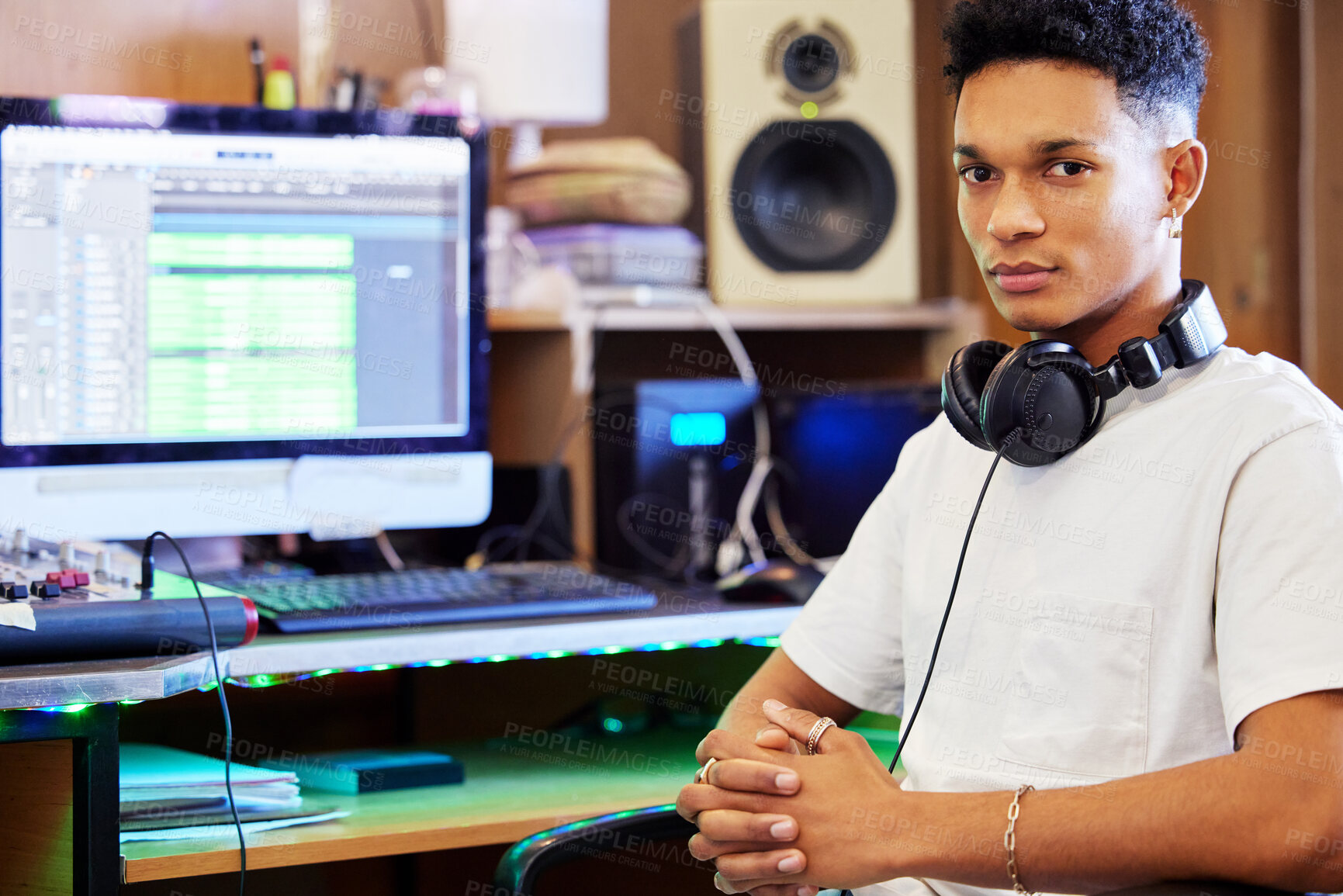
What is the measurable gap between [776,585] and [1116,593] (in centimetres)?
49

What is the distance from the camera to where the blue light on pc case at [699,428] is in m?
1.75

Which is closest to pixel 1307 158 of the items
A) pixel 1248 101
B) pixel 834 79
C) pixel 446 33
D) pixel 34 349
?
pixel 1248 101

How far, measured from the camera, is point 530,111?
187cm

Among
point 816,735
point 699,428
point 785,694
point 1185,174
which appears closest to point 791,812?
point 816,735

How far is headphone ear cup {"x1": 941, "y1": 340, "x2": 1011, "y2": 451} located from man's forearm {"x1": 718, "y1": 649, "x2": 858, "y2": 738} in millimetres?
281

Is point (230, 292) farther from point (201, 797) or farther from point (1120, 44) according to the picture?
point (1120, 44)

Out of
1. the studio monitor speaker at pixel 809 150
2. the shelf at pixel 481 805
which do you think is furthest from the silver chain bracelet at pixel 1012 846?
the studio monitor speaker at pixel 809 150

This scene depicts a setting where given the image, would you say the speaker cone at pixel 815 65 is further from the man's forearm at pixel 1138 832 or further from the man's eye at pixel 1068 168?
the man's forearm at pixel 1138 832

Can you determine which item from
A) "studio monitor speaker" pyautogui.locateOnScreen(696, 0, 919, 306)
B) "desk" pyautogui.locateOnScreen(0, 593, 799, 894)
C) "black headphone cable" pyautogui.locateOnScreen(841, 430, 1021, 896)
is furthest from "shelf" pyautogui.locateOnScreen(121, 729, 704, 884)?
"studio monitor speaker" pyautogui.locateOnScreen(696, 0, 919, 306)

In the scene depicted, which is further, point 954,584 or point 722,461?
point 722,461

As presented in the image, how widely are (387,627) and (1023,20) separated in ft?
2.43

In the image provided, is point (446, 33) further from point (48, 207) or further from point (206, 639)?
point (206, 639)

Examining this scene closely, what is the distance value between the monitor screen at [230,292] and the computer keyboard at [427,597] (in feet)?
0.63

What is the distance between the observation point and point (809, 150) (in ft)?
6.61
